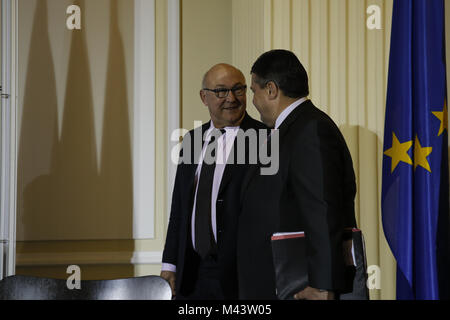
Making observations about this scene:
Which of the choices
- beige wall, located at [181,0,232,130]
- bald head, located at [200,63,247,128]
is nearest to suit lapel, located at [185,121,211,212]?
bald head, located at [200,63,247,128]

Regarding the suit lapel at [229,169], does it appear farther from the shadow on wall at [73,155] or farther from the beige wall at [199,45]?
the shadow on wall at [73,155]

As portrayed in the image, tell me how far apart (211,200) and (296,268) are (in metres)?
0.76

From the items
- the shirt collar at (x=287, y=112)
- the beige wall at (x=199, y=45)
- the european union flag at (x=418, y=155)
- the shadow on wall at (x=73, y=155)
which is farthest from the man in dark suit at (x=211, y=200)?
the shadow on wall at (x=73, y=155)

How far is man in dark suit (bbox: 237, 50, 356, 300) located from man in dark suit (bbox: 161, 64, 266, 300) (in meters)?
0.25

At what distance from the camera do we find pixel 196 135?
9.09 ft

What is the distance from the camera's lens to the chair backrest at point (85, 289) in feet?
6.12

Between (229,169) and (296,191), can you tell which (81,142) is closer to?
(229,169)

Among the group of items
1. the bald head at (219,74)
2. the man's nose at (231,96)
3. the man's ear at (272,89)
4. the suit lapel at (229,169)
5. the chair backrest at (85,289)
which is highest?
the bald head at (219,74)

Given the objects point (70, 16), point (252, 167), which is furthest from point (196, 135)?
point (70, 16)

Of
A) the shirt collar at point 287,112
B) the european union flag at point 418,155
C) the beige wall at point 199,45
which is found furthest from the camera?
the beige wall at point 199,45

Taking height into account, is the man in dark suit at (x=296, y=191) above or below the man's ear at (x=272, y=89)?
below

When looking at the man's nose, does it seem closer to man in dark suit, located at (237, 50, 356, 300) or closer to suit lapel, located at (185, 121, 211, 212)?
suit lapel, located at (185, 121, 211, 212)

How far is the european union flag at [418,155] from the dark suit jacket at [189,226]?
0.66m
